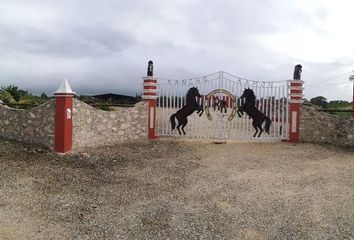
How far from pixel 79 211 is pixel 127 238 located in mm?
1252

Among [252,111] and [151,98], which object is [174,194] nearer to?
[151,98]

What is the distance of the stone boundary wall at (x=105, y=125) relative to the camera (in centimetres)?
1068

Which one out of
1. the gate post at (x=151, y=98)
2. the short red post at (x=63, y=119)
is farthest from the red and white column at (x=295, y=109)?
the short red post at (x=63, y=119)

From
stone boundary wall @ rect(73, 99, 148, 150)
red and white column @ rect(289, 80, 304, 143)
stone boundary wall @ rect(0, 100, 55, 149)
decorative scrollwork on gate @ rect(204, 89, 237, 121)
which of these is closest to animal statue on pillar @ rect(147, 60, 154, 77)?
stone boundary wall @ rect(73, 99, 148, 150)

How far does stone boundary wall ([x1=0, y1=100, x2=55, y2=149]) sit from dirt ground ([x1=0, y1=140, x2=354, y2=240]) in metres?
0.41

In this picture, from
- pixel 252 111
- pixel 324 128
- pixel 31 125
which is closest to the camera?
pixel 31 125

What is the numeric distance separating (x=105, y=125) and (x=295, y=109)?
230 inches

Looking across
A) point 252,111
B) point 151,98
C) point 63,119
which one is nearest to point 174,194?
point 63,119

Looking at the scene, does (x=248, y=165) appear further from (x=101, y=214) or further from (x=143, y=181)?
(x=101, y=214)

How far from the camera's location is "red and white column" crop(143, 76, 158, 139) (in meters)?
12.8

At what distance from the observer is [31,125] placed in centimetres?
1094

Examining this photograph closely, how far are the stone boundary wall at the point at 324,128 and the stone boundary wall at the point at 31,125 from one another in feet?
24.6

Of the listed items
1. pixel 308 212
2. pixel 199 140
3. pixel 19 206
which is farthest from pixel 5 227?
pixel 199 140

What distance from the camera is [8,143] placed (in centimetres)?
1101
